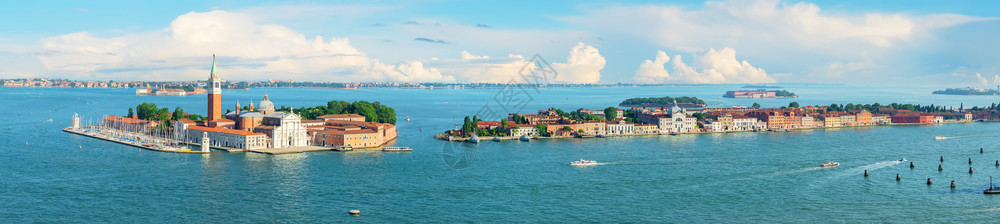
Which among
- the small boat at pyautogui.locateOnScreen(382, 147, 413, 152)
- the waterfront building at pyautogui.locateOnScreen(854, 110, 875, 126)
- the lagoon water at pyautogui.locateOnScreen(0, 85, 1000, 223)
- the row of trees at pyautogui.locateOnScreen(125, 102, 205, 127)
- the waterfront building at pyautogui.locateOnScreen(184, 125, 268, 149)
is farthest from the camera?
the waterfront building at pyautogui.locateOnScreen(854, 110, 875, 126)

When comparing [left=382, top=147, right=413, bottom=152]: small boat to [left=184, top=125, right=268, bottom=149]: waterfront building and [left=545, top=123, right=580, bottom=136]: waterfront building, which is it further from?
[left=545, top=123, right=580, bottom=136]: waterfront building

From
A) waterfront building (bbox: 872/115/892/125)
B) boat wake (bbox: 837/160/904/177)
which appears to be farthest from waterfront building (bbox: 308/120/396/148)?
waterfront building (bbox: 872/115/892/125)

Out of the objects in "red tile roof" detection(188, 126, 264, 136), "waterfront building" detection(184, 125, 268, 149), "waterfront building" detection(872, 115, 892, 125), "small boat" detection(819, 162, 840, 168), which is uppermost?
"waterfront building" detection(872, 115, 892, 125)

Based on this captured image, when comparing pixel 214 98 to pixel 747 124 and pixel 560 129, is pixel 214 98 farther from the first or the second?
pixel 747 124

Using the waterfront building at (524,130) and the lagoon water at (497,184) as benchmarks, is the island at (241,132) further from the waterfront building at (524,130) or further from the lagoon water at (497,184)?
the waterfront building at (524,130)

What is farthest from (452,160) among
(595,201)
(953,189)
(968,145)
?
(968,145)

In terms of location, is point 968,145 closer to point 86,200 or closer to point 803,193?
point 803,193

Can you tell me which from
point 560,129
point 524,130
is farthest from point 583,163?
point 560,129

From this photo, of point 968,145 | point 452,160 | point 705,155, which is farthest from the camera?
point 968,145

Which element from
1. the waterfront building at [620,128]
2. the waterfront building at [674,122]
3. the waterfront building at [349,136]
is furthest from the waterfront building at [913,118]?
the waterfront building at [349,136]
